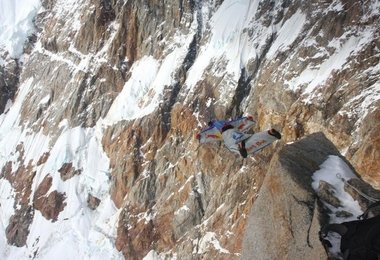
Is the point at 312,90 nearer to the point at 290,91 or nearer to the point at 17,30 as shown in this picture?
the point at 290,91

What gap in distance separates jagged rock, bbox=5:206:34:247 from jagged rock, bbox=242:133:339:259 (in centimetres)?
4488

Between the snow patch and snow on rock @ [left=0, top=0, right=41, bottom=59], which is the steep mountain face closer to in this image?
the snow patch

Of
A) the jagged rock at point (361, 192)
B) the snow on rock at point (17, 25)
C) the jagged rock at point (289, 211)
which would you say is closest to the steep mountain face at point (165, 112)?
the snow on rock at point (17, 25)

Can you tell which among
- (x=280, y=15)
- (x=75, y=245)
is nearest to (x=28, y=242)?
(x=75, y=245)

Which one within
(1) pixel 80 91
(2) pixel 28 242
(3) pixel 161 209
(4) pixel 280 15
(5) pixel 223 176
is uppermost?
(4) pixel 280 15

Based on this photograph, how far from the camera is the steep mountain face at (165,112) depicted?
26.5 metres

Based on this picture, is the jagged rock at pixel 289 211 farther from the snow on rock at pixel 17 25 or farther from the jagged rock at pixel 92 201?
the snow on rock at pixel 17 25

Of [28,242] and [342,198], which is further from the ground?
[342,198]

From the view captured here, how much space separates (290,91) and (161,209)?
1410 centimetres

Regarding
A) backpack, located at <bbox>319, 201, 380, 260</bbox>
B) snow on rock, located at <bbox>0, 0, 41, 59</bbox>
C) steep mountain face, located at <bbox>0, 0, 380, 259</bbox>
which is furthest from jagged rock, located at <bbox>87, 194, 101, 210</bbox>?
backpack, located at <bbox>319, 201, 380, 260</bbox>

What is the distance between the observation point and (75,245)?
4291cm

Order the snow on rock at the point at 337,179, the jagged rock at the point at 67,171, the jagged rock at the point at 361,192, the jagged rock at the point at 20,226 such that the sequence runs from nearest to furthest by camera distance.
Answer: the snow on rock at the point at 337,179, the jagged rock at the point at 361,192, the jagged rock at the point at 67,171, the jagged rock at the point at 20,226

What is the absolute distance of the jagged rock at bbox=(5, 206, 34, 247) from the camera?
160 feet

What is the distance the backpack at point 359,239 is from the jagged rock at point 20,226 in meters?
47.0
